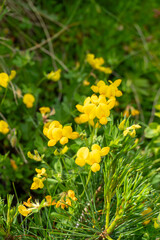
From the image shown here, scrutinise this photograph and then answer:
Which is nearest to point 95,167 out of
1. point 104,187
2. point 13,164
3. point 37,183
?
point 104,187

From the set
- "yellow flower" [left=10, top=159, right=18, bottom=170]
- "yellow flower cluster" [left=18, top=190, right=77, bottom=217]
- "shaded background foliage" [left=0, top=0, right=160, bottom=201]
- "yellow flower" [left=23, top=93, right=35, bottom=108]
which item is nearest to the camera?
"yellow flower cluster" [left=18, top=190, right=77, bottom=217]

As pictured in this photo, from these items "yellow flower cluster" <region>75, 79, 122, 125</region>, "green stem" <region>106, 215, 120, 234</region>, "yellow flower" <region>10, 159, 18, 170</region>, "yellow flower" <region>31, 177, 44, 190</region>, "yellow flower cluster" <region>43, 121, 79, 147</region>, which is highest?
"yellow flower cluster" <region>75, 79, 122, 125</region>

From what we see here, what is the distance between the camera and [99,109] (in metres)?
1.10

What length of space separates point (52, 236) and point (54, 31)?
2129 millimetres

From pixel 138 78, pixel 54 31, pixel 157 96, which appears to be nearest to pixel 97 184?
pixel 157 96

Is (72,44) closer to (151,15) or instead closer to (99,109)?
(151,15)

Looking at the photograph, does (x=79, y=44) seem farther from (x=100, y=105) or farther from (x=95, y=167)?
(x=95, y=167)

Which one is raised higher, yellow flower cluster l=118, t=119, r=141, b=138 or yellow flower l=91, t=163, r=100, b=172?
yellow flower cluster l=118, t=119, r=141, b=138

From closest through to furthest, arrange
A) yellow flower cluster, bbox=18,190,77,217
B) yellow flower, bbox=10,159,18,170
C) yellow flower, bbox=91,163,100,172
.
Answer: yellow flower, bbox=91,163,100,172 → yellow flower cluster, bbox=18,190,77,217 → yellow flower, bbox=10,159,18,170

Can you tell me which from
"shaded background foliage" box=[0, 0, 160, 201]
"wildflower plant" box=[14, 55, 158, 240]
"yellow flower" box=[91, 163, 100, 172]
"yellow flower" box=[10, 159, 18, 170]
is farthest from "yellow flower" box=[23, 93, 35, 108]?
"yellow flower" box=[91, 163, 100, 172]

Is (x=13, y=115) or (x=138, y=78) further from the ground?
(x=13, y=115)

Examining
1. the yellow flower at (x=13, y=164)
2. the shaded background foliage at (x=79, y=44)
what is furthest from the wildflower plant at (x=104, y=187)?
the shaded background foliage at (x=79, y=44)

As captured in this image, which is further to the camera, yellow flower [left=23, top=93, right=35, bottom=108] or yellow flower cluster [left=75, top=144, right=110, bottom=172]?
yellow flower [left=23, top=93, right=35, bottom=108]

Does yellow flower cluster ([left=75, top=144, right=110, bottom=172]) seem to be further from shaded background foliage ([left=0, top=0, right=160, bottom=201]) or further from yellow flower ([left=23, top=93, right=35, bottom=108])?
shaded background foliage ([left=0, top=0, right=160, bottom=201])
